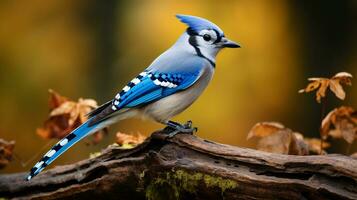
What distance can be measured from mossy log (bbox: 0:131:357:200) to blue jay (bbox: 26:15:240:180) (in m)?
0.17

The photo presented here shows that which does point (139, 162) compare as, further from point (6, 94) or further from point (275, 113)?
point (6, 94)

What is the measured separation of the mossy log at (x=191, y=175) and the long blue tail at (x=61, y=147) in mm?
143

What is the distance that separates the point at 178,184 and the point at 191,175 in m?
0.08

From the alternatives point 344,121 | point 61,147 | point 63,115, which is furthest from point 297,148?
point 63,115

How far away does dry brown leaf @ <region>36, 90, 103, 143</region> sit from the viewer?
3689 mm

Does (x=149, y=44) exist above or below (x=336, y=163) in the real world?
above

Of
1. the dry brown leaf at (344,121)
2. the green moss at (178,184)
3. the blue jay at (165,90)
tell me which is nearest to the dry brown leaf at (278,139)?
the dry brown leaf at (344,121)

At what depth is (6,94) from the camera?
6.64 metres

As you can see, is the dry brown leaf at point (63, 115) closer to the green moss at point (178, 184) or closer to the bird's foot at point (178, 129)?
the bird's foot at point (178, 129)

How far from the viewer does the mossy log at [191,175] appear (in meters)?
2.49

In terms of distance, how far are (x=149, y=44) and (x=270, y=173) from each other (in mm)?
4060

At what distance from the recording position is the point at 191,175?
2742 millimetres

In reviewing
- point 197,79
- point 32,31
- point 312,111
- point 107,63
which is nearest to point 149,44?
point 107,63

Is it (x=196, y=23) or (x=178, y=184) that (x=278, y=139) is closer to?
(x=178, y=184)
